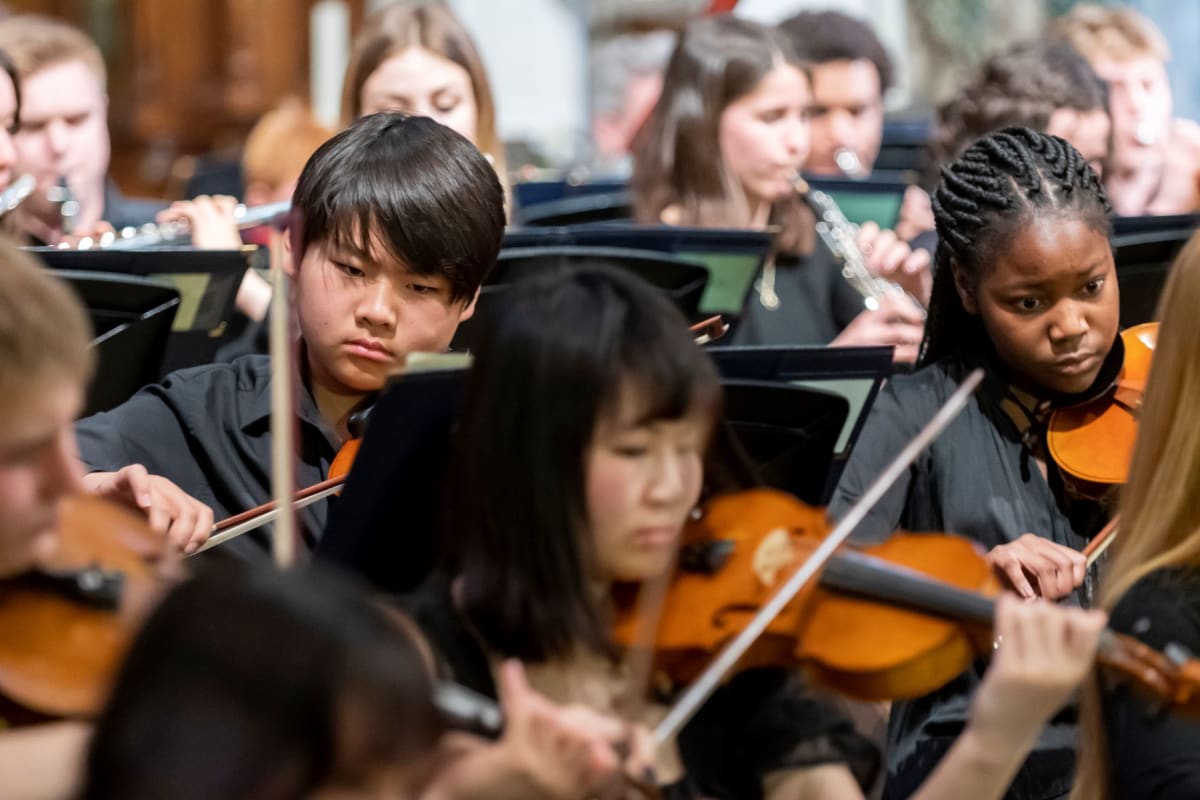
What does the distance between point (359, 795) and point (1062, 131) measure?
2.04 metres

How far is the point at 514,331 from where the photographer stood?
119 centimetres

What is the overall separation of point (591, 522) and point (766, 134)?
188 centimetres

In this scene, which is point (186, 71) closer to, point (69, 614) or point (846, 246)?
point (846, 246)

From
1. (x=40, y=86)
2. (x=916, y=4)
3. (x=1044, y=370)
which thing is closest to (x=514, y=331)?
(x=1044, y=370)

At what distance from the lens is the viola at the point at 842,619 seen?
1.17m

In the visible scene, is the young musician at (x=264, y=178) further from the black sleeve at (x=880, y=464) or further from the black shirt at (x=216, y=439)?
the black sleeve at (x=880, y=464)

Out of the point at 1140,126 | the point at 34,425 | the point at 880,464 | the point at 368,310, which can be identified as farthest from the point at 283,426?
the point at 1140,126

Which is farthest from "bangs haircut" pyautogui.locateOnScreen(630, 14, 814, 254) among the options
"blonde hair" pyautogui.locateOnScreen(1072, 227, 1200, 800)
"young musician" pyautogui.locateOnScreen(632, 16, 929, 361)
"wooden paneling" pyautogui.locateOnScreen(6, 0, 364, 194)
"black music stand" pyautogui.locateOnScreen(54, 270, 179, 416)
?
"wooden paneling" pyautogui.locateOnScreen(6, 0, 364, 194)

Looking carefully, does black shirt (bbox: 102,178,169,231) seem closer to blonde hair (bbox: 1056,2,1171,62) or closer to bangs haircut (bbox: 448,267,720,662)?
blonde hair (bbox: 1056,2,1171,62)

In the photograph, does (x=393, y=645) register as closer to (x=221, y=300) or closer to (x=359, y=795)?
(x=359, y=795)

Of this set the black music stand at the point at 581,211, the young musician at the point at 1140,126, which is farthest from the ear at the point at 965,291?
the young musician at the point at 1140,126

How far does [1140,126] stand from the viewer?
10.4 feet

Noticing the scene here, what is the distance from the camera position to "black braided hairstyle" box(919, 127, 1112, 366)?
175 cm

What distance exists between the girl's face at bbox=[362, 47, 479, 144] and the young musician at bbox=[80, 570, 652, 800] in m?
1.98
